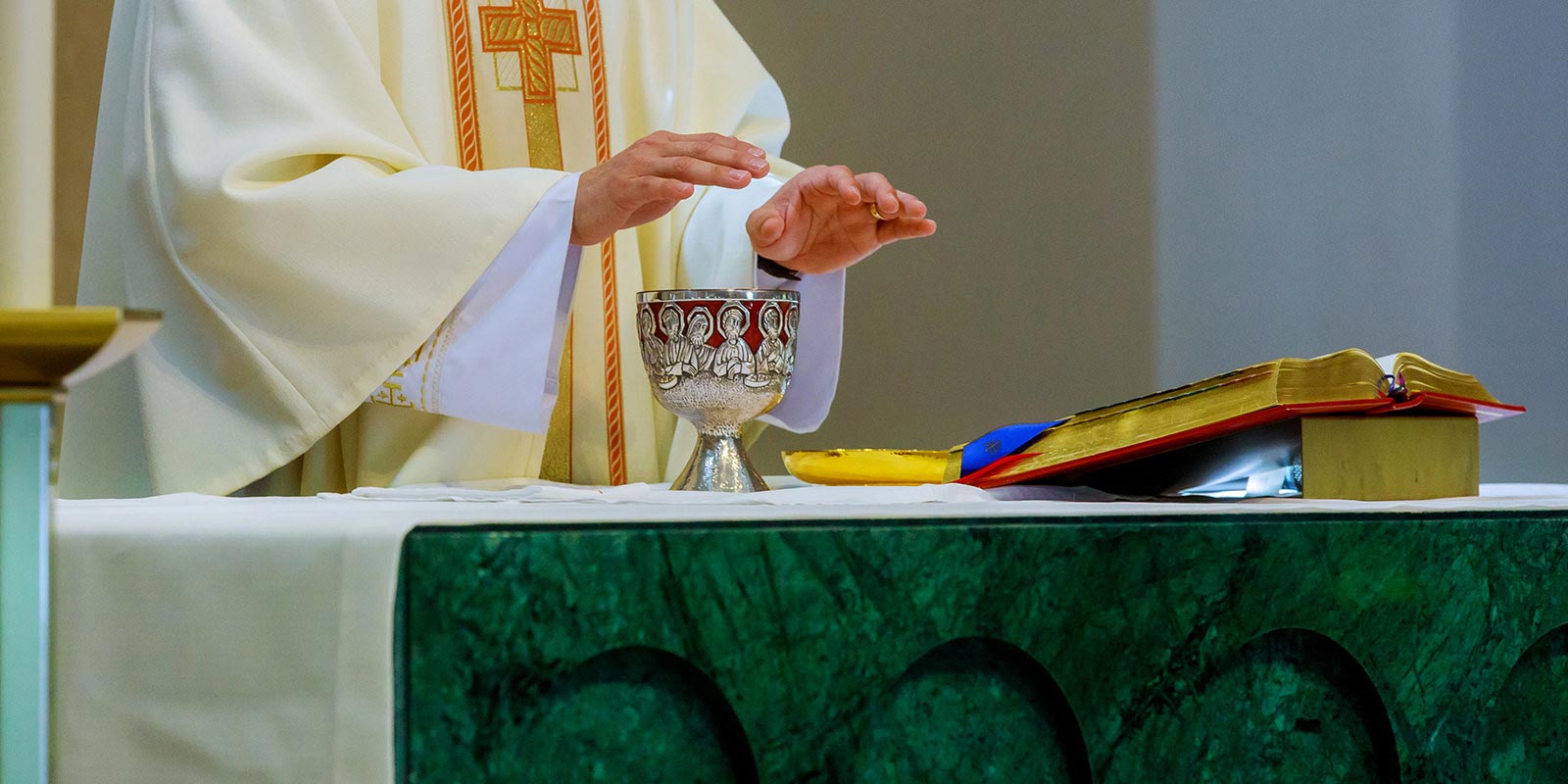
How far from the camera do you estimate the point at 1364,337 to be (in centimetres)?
296

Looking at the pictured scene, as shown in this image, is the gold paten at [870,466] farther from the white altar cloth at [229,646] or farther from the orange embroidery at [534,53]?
the white altar cloth at [229,646]

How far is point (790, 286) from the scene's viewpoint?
1577 mm

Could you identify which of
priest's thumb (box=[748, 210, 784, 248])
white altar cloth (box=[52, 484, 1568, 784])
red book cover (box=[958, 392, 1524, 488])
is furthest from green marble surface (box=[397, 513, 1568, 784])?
priest's thumb (box=[748, 210, 784, 248])

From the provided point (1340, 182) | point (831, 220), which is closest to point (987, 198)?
point (1340, 182)

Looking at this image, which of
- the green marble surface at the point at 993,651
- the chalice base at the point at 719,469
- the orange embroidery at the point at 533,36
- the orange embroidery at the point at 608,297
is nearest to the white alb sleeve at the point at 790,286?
the orange embroidery at the point at 608,297

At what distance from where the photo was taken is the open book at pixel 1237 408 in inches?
37.2

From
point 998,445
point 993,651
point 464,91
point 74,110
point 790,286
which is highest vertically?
point 74,110

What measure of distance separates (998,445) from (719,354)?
0.24 m

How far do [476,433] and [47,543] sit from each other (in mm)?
1016

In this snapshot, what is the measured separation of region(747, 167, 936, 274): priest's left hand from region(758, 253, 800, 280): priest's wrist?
2.4 inches

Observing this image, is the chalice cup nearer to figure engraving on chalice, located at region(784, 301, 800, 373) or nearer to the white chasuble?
figure engraving on chalice, located at region(784, 301, 800, 373)

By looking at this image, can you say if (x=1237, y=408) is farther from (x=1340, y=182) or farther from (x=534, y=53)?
(x=1340, y=182)

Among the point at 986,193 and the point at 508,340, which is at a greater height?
the point at 986,193

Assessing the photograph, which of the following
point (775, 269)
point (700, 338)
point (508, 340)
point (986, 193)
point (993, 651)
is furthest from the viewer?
point (986, 193)
